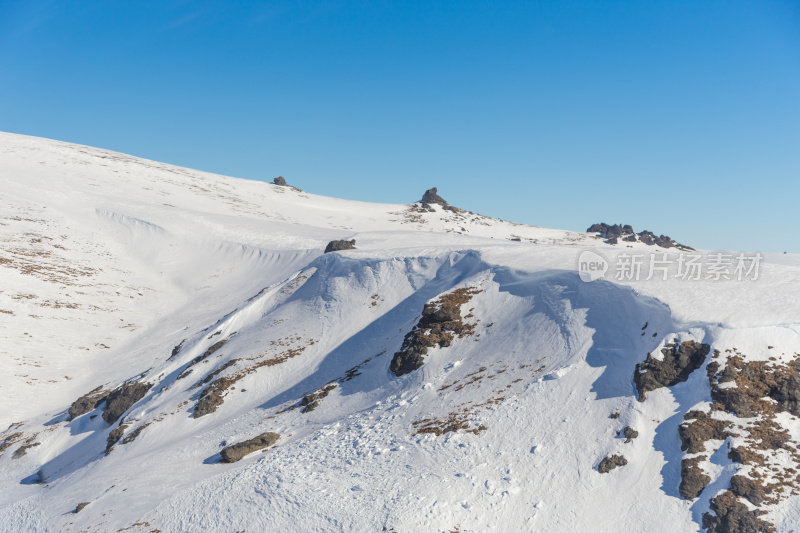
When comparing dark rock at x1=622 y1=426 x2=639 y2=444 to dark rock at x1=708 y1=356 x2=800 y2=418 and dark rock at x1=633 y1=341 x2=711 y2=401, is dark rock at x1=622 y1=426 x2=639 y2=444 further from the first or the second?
dark rock at x1=708 y1=356 x2=800 y2=418

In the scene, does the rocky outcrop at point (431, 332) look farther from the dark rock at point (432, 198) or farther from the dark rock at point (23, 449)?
the dark rock at point (432, 198)

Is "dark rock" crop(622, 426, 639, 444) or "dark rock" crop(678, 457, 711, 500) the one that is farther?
"dark rock" crop(622, 426, 639, 444)

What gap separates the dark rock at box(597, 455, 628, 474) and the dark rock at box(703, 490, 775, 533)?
2804 mm

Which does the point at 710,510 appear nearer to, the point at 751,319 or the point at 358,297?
the point at 751,319

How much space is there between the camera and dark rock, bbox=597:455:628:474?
58.9 ft

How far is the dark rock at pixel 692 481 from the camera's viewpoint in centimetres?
1662

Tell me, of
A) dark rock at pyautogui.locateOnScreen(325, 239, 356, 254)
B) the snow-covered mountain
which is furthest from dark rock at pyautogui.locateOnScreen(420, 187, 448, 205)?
the snow-covered mountain

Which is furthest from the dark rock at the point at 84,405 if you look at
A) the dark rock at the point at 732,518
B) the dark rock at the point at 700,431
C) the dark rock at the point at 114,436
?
the dark rock at the point at 732,518

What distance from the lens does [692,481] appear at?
16750mm

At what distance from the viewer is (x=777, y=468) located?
16594 mm

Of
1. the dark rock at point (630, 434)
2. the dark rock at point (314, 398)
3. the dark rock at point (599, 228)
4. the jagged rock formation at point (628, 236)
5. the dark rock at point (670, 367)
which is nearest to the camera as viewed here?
the dark rock at point (630, 434)

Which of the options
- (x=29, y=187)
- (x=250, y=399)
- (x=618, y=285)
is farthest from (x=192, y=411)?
(x=29, y=187)

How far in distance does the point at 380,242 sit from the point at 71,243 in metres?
43.6

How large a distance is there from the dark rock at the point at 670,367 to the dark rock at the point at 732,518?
4457 mm
